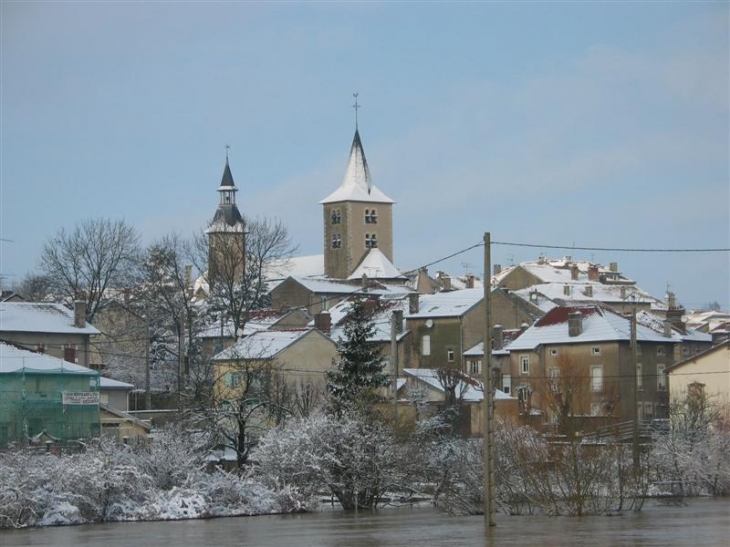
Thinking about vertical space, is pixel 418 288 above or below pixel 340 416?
above

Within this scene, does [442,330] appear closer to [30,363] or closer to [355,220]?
[30,363]

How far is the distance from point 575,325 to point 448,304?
11281mm

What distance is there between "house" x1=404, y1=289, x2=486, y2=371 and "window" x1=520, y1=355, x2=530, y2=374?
4298 mm

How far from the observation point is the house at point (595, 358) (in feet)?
247

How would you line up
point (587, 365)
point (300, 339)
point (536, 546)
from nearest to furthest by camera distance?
point (536, 546), point (300, 339), point (587, 365)

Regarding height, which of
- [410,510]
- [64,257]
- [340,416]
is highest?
[64,257]

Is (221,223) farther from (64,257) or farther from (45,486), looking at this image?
(45,486)

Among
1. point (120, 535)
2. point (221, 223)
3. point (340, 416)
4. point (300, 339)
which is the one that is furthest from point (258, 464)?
point (221, 223)

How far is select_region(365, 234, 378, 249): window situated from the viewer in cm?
14823

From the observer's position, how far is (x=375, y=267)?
141 metres

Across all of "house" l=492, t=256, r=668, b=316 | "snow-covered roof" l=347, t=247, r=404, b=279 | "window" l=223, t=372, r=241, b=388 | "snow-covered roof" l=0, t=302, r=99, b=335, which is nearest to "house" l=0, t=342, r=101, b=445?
"window" l=223, t=372, r=241, b=388

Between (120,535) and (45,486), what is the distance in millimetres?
5619

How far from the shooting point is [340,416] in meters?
45.5

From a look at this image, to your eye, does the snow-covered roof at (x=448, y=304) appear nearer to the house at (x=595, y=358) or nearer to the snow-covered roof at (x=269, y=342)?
the house at (x=595, y=358)
